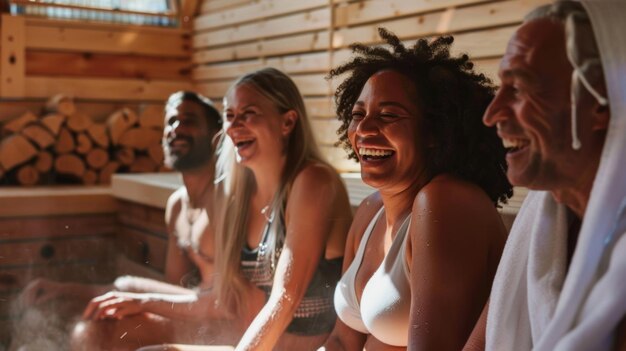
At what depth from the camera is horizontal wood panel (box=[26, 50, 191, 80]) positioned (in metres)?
4.89

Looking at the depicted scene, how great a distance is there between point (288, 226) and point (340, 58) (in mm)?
2030

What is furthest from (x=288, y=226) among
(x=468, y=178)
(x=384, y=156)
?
(x=468, y=178)

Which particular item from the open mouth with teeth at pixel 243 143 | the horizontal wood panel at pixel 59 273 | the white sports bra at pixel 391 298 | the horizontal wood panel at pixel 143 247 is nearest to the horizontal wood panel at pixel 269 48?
the horizontal wood panel at pixel 143 247

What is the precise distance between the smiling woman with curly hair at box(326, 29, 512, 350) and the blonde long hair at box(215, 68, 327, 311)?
454mm

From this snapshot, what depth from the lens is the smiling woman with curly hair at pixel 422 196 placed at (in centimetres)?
136

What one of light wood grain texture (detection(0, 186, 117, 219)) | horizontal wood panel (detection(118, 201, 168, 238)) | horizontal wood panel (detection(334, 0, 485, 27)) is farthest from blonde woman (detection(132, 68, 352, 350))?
light wood grain texture (detection(0, 186, 117, 219))

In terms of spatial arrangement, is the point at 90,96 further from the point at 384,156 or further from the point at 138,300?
the point at 384,156

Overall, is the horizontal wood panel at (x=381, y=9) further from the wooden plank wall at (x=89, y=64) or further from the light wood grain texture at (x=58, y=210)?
the wooden plank wall at (x=89, y=64)

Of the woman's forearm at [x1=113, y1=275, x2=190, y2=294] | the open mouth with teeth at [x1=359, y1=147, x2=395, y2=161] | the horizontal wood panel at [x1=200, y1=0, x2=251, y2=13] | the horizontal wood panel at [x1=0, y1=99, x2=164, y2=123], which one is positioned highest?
the horizontal wood panel at [x1=200, y1=0, x2=251, y2=13]

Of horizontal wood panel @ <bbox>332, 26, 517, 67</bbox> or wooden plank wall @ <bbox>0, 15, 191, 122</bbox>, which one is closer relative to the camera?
horizontal wood panel @ <bbox>332, 26, 517, 67</bbox>

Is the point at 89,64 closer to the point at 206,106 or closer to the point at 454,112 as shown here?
the point at 206,106

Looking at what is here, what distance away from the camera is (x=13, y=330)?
2520mm

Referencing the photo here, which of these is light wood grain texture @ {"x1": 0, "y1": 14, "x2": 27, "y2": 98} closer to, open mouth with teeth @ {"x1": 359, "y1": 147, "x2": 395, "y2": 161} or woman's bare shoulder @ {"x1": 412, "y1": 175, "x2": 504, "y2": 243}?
open mouth with teeth @ {"x1": 359, "y1": 147, "x2": 395, "y2": 161}

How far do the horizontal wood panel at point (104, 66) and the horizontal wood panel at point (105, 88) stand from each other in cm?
4
